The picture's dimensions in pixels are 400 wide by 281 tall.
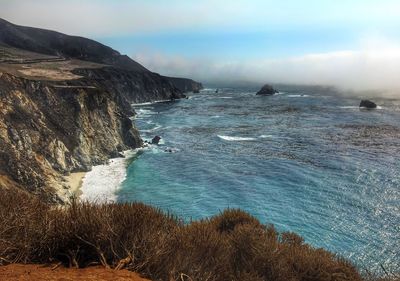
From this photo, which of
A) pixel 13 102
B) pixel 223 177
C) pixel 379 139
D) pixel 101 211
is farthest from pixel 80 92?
pixel 101 211

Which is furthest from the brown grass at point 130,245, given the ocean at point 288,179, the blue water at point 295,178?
the blue water at point 295,178

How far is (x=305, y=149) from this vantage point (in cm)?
5778

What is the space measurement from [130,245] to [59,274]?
63.9 inches

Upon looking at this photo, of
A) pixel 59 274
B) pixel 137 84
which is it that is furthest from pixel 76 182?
pixel 137 84

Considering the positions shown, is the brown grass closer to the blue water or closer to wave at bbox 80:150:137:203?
the blue water

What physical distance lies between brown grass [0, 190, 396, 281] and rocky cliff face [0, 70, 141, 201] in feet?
63.9

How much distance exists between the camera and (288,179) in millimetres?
43500

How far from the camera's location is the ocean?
31344mm

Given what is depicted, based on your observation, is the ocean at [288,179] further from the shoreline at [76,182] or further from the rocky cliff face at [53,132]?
the rocky cliff face at [53,132]

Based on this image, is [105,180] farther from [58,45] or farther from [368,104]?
[58,45]

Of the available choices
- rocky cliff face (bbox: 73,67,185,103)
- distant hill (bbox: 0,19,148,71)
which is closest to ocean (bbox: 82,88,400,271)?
rocky cliff face (bbox: 73,67,185,103)

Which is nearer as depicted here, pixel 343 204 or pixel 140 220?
pixel 140 220

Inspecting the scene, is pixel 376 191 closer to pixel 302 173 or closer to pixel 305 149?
pixel 302 173

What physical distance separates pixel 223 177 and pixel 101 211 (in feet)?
117
